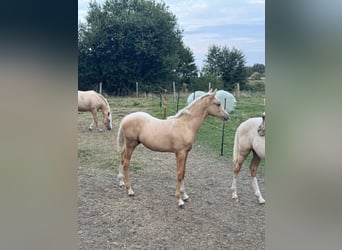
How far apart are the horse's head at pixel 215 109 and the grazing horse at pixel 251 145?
7cm

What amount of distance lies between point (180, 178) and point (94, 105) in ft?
1.45

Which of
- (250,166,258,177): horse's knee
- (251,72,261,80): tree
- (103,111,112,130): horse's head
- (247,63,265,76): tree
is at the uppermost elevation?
(247,63,265,76): tree

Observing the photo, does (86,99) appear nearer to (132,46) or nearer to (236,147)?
(132,46)

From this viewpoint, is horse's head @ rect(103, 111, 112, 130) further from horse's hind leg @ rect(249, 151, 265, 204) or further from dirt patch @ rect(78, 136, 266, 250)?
horse's hind leg @ rect(249, 151, 265, 204)

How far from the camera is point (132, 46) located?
56.8 inches

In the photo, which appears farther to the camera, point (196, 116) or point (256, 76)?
point (196, 116)

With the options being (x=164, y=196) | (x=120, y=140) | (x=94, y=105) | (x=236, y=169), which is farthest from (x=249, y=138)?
(x=94, y=105)

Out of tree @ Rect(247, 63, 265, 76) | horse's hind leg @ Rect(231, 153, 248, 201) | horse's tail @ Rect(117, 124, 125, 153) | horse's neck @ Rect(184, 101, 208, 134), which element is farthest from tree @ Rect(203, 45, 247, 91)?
horse's tail @ Rect(117, 124, 125, 153)

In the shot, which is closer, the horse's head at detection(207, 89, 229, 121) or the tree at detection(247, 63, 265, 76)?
the tree at detection(247, 63, 265, 76)

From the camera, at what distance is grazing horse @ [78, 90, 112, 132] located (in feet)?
4.59

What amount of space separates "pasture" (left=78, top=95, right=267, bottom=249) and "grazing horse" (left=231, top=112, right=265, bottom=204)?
2cm

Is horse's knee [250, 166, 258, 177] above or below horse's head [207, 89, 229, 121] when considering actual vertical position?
below
